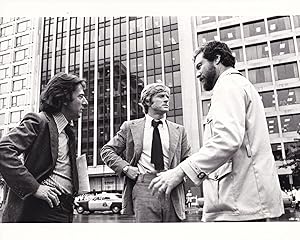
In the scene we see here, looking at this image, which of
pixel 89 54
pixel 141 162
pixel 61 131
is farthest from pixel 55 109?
pixel 89 54

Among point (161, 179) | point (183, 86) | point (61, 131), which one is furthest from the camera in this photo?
point (183, 86)

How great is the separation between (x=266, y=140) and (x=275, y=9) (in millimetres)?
1166

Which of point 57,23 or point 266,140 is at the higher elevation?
point 57,23

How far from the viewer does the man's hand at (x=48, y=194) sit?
36.2 inches

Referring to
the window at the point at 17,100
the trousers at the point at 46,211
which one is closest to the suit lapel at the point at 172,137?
the trousers at the point at 46,211

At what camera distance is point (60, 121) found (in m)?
1.08

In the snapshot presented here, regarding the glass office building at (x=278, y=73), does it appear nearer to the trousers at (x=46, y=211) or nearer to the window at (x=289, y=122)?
the window at (x=289, y=122)

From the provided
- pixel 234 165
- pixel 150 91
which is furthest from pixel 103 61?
pixel 234 165

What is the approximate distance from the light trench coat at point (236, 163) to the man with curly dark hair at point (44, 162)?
49cm

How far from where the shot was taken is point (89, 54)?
2947 mm

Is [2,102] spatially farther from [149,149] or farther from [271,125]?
[271,125]
